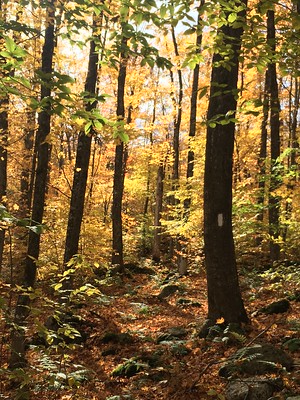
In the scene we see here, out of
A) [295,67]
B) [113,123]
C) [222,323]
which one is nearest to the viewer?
[113,123]

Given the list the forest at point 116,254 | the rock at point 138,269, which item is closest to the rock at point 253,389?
the forest at point 116,254

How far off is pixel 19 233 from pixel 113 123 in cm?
1167

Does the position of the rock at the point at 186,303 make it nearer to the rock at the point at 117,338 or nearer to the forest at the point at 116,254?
the forest at the point at 116,254

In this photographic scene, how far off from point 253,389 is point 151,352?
2.83m

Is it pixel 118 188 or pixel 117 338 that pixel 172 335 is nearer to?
pixel 117 338

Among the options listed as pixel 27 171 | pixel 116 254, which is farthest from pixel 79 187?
pixel 27 171

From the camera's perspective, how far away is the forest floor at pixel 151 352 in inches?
177

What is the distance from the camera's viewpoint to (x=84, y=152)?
9.02 m

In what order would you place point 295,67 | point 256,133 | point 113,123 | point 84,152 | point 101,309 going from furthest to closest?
1. point 256,133
2. point 101,309
3. point 84,152
4. point 295,67
5. point 113,123

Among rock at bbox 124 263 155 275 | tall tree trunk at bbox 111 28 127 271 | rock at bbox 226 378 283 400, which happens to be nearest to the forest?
rock at bbox 226 378 283 400

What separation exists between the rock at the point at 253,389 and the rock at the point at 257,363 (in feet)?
0.96

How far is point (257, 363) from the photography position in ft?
15.0

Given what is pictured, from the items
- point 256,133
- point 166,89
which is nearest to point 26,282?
point 256,133

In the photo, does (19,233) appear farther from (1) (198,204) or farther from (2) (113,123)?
(2) (113,123)
